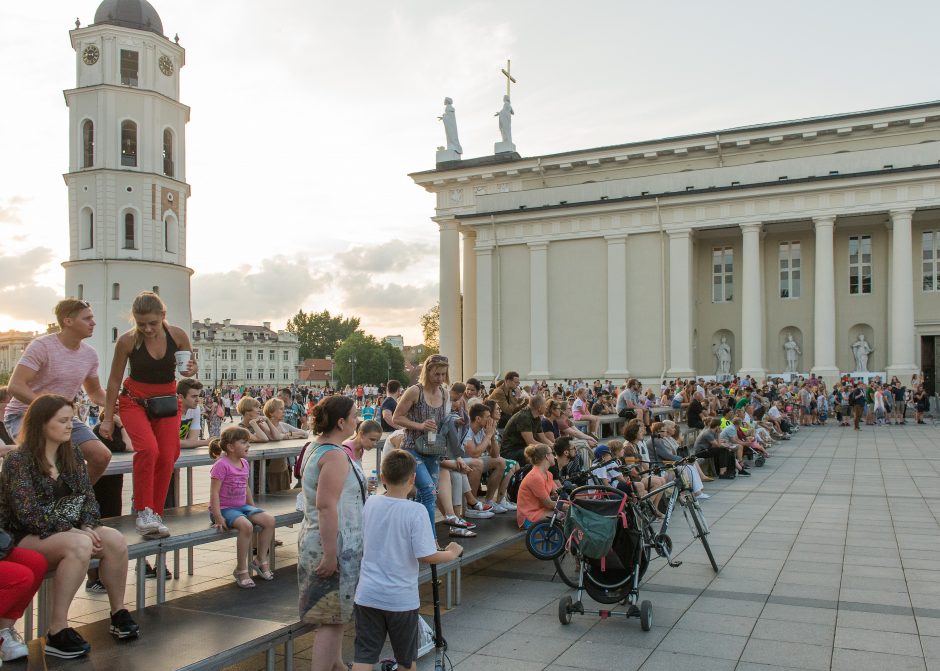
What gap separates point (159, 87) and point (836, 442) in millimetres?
53597

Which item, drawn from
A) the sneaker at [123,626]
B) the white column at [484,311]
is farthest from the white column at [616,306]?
the sneaker at [123,626]

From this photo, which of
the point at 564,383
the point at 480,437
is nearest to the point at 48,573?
the point at 480,437

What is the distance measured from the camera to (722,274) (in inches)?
1652

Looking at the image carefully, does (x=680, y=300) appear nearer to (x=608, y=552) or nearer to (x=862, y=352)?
(x=862, y=352)

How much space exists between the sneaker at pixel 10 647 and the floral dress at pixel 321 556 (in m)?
1.55

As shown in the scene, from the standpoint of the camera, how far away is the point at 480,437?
32.9 feet

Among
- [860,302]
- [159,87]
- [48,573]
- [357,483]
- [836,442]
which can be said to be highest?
[159,87]

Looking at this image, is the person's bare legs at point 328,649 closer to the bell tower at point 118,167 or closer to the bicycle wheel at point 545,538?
the bicycle wheel at point 545,538

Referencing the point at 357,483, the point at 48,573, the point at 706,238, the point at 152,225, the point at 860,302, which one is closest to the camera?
the point at 48,573

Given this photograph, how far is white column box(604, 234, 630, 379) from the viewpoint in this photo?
39875 millimetres

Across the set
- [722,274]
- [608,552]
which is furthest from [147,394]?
[722,274]

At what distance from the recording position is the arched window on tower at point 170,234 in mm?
60594

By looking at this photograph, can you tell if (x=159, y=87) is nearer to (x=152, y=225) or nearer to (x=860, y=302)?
(x=152, y=225)

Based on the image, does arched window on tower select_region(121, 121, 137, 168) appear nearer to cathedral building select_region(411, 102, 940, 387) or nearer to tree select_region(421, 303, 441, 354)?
cathedral building select_region(411, 102, 940, 387)
